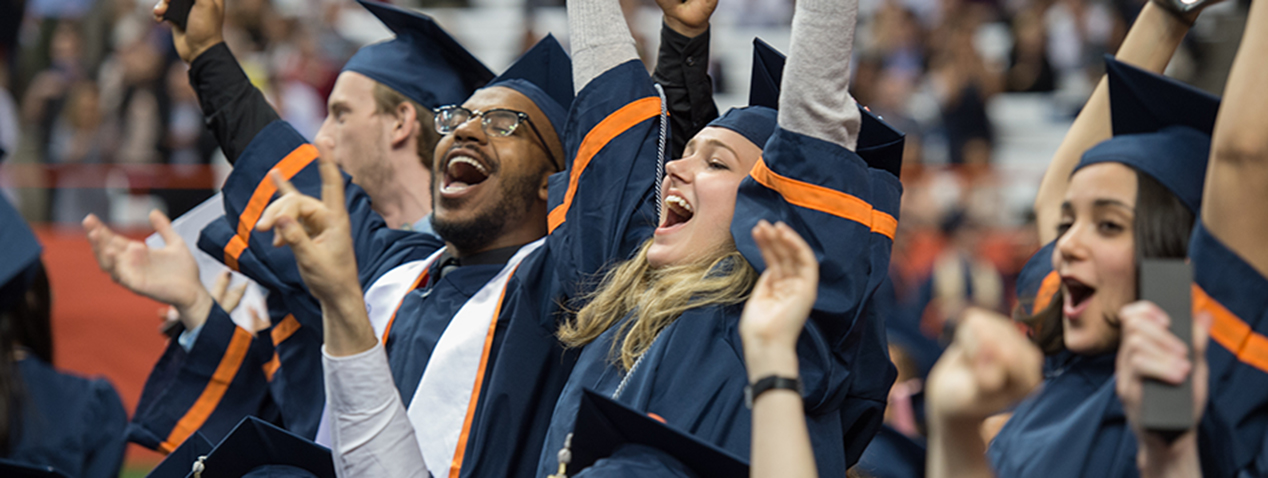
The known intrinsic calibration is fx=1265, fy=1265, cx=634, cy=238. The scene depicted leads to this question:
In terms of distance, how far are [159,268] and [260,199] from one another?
0.45 metres

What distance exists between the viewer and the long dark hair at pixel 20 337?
3650 mm

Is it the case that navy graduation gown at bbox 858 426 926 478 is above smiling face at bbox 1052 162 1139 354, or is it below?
below

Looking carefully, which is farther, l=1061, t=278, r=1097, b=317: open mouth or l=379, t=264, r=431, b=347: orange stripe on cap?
l=379, t=264, r=431, b=347: orange stripe on cap

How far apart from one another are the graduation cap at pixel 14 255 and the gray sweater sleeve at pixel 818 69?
7.82 feet

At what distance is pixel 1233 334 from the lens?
6.11 feet

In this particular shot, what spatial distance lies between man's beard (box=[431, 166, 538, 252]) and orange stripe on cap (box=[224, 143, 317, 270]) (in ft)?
1.32

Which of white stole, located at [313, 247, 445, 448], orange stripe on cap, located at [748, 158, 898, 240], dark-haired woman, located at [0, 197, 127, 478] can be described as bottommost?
dark-haired woman, located at [0, 197, 127, 478]

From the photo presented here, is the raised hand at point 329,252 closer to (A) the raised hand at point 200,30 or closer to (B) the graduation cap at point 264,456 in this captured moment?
(B) the graduation cap at point 264,456

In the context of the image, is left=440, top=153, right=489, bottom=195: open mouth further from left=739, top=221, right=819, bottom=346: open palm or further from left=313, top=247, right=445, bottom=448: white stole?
left=739, top=221, right=819, bottom=346: open palm

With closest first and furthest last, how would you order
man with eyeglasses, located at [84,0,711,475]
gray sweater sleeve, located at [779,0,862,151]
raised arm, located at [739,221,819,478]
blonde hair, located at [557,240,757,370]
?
1. raised arm, located at [739,221,819,478]
2. gray sweater sleeve, located at [779,0,862,151]
3. blonde hair, located at [557,240,757,370]
4. man with eyeglasses, located at [84,0,711,475]

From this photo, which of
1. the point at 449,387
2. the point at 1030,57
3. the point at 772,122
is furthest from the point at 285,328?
the point at 1030,57

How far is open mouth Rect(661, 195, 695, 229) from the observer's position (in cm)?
266

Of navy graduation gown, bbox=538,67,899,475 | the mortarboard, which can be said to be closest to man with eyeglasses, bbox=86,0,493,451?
the mortarboard

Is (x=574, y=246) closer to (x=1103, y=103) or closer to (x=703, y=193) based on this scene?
(x=703, y=193)
